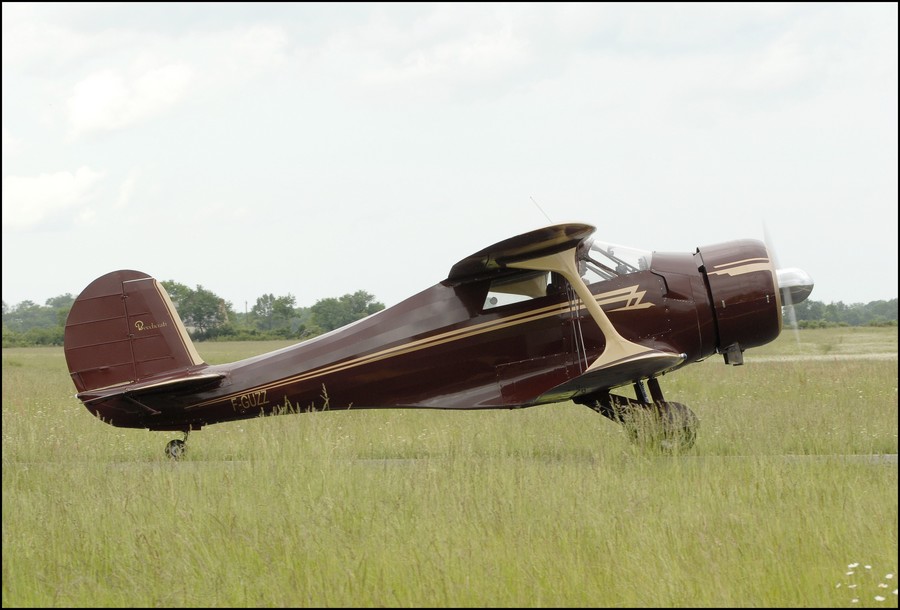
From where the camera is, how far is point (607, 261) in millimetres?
10078

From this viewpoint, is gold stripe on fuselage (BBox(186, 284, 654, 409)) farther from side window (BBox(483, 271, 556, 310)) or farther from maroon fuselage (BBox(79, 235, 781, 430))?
side window (BBox(483, 271, 556, 310))

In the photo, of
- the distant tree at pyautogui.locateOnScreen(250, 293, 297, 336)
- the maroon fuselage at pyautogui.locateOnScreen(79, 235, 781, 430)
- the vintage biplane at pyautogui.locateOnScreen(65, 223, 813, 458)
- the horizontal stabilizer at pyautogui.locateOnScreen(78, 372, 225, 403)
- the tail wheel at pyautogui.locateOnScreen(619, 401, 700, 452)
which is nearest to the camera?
the tail wheel at pyautogui.locateOnScreen(619, 401, 700, 452)

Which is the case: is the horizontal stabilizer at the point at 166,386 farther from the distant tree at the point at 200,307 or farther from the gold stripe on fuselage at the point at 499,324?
the distant tree at the point at 200,307

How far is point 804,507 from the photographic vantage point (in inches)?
264

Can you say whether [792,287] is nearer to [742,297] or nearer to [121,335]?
[742,297]

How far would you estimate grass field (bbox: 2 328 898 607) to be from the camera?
5441 mm

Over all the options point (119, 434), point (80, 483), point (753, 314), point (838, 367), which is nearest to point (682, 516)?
point (753, 314)

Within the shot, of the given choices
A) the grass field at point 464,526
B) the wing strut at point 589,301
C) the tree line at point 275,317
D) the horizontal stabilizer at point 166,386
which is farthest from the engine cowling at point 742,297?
the tree line at point 275,317

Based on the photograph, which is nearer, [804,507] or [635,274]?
[804,507]

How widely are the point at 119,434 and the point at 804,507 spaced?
9101 millimetres

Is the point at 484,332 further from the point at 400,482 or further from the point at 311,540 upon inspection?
the point at 311,540

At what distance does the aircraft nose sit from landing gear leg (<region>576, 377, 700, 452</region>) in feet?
5.86

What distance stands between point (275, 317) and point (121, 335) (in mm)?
42559

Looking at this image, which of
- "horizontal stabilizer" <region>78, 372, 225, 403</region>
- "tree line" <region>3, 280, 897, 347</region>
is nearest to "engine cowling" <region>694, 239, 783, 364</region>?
"horizontal stabilizer" <region>78, 372, 225, 403</region>
